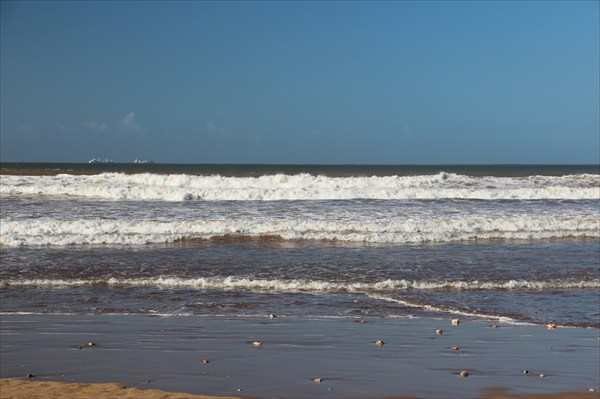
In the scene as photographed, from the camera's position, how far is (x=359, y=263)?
13.5 metres

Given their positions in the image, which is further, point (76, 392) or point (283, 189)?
point (283, 189)

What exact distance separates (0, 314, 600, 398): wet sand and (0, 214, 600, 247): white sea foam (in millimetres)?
7546

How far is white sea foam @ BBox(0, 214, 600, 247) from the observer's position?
16.4m

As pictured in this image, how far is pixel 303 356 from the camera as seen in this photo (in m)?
6.92

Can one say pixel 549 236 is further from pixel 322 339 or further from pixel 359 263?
pixel 322 339

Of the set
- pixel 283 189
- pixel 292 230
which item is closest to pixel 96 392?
pixel 292 230

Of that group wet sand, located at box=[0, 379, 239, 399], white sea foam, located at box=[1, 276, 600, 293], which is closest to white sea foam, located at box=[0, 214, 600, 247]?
white sea foam, located at box=[1, 276, 600, 293]

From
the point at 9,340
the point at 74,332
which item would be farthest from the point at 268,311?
the point at 9,340

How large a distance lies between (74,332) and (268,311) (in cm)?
265

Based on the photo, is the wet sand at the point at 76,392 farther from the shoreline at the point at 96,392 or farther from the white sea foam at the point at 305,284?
→ the white sea foam at the point at 305,284

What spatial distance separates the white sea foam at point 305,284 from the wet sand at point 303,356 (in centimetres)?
235

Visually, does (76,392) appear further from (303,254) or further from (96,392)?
(303,254)

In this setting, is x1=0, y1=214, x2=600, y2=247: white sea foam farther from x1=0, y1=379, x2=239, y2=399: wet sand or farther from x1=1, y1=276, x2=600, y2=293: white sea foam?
x1=0, y1=379, x2=239, y2=399: wet sand

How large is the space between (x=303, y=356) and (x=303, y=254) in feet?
25.0
